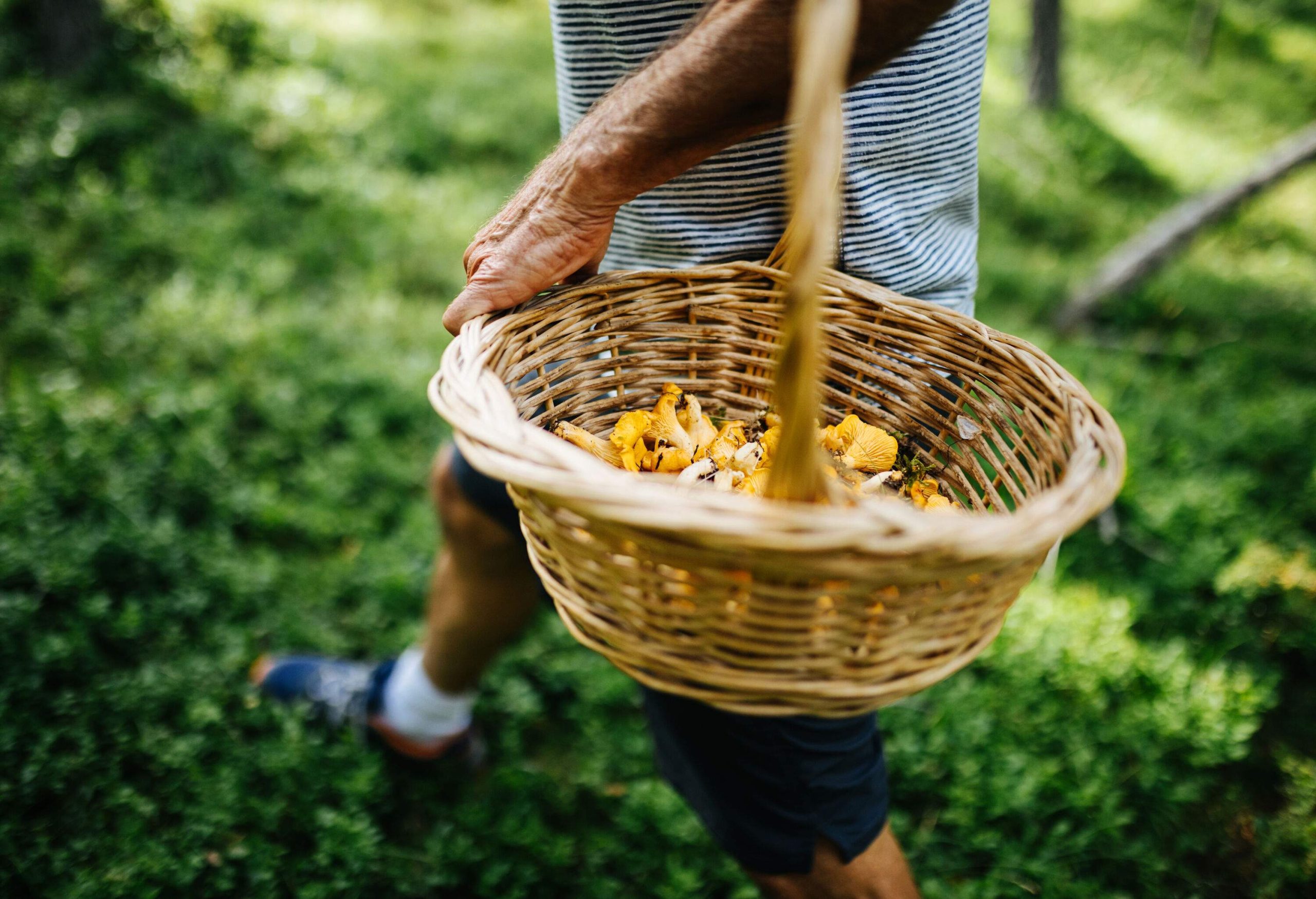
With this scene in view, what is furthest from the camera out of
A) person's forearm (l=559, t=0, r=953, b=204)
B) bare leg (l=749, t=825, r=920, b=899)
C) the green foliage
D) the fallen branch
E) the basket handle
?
the fallen branch

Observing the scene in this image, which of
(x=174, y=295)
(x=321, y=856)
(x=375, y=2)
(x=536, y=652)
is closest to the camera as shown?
(x=321, y=856)

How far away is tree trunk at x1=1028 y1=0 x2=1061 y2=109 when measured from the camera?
19.6 feet

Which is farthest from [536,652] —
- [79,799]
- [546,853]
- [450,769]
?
[79,799]

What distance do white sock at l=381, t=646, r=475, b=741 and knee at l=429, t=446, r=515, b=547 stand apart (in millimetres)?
436

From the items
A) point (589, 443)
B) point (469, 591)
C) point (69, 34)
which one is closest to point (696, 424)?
point (589, 443)

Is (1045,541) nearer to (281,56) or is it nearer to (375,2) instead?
(281,56)

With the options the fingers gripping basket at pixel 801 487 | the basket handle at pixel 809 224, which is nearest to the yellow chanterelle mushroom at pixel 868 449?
the fingers gripping basket at pixel 801 487

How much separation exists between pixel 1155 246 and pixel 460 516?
3.92 m

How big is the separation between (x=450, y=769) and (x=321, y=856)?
0.38 m

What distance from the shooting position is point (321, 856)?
1.88 meters

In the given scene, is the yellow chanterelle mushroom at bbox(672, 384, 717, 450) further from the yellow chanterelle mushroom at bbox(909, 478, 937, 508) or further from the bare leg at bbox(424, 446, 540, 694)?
the bare leg at bbox(424, 446, 540, 694)

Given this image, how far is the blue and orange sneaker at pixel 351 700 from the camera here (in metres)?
2.15

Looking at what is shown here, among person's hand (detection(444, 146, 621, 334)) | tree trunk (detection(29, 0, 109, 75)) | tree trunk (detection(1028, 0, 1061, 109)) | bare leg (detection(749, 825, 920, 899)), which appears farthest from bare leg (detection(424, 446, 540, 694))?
tree trunk (detection(1028, 0, 1061, 109))

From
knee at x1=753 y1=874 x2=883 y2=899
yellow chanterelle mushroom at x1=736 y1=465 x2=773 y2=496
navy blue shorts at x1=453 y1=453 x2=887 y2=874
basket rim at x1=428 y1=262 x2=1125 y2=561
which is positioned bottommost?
knee at x1=753 y1=874 x2=883 y2=899
